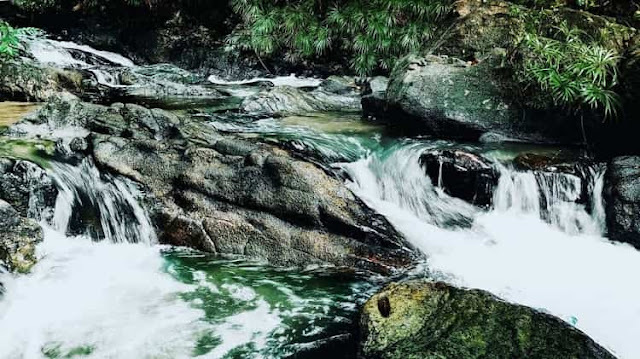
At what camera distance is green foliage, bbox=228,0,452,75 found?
1154cm

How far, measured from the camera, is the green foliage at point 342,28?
37.9 feet

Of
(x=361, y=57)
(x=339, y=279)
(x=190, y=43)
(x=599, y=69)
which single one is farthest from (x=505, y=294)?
(x=190, y=43)

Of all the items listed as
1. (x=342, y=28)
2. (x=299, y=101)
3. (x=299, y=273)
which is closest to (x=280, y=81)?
(x=342, y=28)

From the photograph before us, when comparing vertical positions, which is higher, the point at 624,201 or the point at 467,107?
the point at 467,107

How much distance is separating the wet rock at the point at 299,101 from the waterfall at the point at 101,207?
349cm

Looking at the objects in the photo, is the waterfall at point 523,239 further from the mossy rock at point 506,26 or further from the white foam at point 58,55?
the white foam at point 58,55

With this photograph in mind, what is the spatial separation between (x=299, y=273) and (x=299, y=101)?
4904 millimetres

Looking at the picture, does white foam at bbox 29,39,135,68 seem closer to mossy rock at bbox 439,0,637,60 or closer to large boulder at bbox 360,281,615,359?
mossy rock at bbox 439,0,637,60

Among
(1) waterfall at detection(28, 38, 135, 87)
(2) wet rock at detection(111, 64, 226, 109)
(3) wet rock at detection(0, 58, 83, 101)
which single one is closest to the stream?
(2) wet rock at detection(111, 64, 226, 109)

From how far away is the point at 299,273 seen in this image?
4734 mm

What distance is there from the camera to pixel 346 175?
6117mm

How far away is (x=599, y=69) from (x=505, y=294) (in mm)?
3114

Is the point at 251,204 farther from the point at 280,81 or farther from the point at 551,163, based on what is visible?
the point at 280,81

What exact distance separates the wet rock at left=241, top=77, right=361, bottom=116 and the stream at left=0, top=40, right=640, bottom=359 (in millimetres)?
1826
